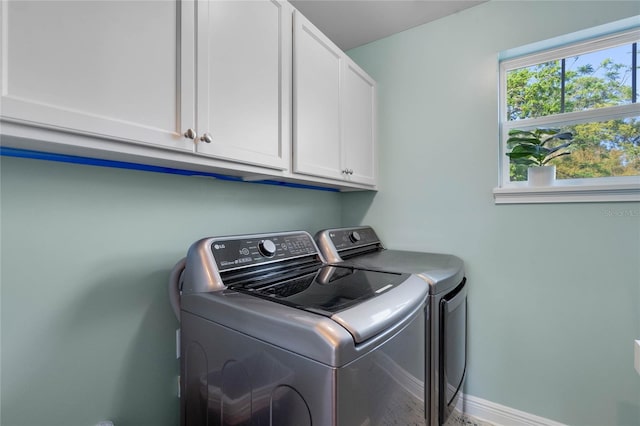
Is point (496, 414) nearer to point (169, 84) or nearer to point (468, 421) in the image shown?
point (468, 421)

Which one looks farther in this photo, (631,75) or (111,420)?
(631,75)

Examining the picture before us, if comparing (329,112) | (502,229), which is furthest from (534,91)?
(329,112)

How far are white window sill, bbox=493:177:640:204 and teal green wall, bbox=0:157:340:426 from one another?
5.42ft

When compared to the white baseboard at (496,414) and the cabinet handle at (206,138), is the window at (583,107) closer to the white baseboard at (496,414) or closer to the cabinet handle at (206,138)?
the white baseboard at (496,414)

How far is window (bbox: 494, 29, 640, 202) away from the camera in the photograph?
4.92 ft

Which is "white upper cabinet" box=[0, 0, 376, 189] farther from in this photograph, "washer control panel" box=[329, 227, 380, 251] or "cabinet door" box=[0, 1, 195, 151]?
"washer control panel" box=[329, 227, 380, 251]

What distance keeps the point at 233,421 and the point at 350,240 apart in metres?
1.14

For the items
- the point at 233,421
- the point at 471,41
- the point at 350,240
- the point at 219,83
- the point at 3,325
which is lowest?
the point at 233,421

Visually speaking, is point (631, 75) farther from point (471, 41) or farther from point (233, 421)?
point (233, 421)

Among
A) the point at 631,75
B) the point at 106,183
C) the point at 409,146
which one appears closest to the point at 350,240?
the point at 409,146

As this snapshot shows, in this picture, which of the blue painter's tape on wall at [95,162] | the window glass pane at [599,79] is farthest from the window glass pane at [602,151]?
the blue painter's tape on wall at [95,162]

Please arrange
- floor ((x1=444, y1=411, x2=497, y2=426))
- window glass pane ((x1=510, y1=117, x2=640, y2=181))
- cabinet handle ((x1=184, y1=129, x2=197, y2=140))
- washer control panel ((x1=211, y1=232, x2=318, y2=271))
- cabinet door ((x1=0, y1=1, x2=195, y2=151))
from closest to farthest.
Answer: cabinet door ((x1=0, y1=1, x2=195, y2=151)) < cabinet handle ((x1=184, y1=129, x2=197, y2=140)) < washer control panel ((x1=211, y1=232, x2=318, y2=271)) < window glass pane ((x1=510, y1=117, x2=640, y2=181)) < floor ((x1=444, y1=411, x2=497, y2=426))

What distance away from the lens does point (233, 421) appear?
32.0 inches

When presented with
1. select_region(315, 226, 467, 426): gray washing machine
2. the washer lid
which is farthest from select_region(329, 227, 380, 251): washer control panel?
the washer lid
